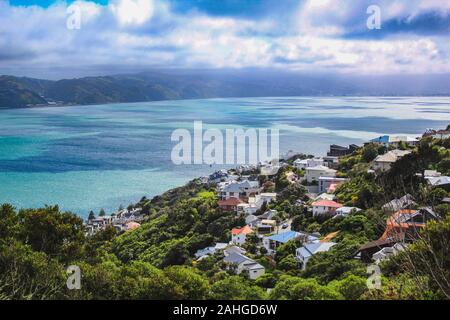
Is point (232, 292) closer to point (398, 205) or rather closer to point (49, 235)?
point (398, 205)

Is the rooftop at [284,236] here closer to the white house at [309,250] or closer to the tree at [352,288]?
the white house at [309,250]

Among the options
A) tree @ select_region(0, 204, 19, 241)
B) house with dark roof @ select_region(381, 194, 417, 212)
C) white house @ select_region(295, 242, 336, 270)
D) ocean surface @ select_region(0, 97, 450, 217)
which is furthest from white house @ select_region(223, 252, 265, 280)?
ocean surface @ select_region(0, 97, 450, 217)

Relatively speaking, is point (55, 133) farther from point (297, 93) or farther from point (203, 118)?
point (297, 93)

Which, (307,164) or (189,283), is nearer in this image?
(189,283)

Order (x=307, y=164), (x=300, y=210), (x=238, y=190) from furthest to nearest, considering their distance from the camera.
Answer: (x=307, y=164), (x=238, y=190), (x=300, y=210)

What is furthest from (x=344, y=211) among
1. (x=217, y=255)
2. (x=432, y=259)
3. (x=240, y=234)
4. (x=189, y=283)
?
(x=432, y=259)

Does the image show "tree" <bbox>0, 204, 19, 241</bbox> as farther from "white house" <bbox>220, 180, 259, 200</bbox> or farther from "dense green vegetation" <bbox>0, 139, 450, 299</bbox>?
"white house" <bbox>220, 180, 259, 200</bbox>

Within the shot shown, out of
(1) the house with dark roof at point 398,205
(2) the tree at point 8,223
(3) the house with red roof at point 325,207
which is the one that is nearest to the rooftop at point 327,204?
(3) the house with red roof at point 325,207
